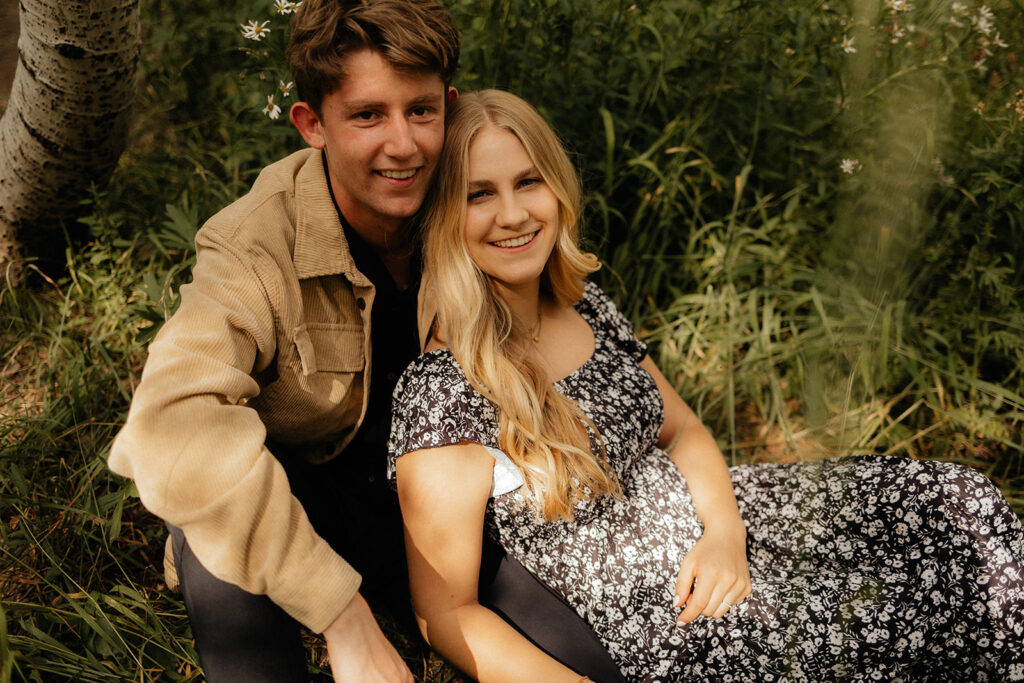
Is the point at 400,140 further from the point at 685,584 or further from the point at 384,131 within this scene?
the point at 685,584

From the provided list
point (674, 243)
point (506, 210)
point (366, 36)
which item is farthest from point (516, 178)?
point (674, 243)

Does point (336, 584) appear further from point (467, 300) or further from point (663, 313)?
point (663, 313)

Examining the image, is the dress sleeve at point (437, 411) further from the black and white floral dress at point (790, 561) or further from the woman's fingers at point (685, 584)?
the woman's fingers at point (685, 584)

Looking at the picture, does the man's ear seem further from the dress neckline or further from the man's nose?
the dress neckline

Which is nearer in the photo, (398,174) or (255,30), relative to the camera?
(398,174)

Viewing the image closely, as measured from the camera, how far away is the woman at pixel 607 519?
5.33 ft

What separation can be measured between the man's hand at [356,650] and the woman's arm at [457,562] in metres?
0.25

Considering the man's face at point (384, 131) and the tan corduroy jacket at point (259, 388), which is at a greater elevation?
the man's face at point (384, 131)

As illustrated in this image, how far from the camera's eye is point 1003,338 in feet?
8.24

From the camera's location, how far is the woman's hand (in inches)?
69.3

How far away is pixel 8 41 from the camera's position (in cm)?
247

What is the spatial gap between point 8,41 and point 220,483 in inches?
82.0

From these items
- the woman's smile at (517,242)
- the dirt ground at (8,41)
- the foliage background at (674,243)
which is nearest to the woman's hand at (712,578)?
the foliage background at (674,243)

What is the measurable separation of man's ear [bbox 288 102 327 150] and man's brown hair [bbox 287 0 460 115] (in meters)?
0.10
